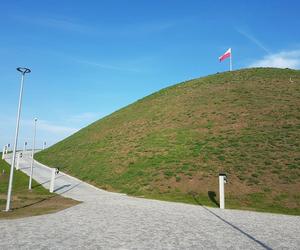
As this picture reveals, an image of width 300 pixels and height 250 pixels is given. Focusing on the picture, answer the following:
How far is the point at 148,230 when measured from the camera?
44.5ft

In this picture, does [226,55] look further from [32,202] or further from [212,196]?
[32,202]

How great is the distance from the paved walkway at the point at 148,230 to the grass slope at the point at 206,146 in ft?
20.1

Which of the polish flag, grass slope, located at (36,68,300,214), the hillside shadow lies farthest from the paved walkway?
the polish flag

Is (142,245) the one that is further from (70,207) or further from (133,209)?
(70,207)

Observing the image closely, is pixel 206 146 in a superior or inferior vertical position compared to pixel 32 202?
superior

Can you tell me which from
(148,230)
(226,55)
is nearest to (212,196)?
(148,230)

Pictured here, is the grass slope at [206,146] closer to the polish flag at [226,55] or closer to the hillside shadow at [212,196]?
the hillside shadow at [212,196]

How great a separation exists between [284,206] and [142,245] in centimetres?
1479

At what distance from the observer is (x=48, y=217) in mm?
16422

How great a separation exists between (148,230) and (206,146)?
24466 mm

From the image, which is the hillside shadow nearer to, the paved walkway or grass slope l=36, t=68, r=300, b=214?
grass slope l=36, t=68, r=300, b=214

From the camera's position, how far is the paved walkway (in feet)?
36.7

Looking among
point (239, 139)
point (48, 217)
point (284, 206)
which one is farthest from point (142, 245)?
point (239, 139)

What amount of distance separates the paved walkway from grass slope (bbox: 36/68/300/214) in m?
6.12
